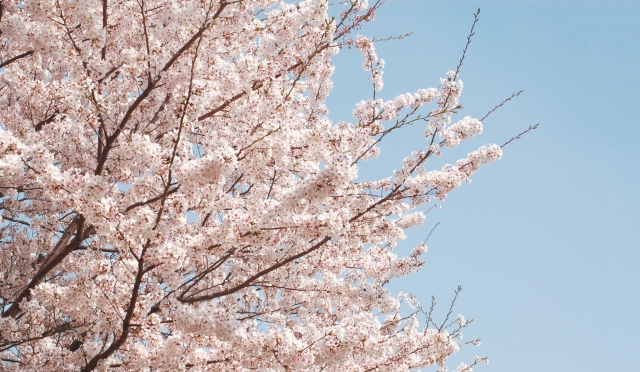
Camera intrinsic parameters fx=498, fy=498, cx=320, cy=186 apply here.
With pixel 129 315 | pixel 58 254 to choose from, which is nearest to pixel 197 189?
pixel 129 315

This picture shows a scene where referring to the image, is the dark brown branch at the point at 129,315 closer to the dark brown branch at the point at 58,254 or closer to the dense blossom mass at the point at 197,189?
the dense blossom mass at the point at 197,189

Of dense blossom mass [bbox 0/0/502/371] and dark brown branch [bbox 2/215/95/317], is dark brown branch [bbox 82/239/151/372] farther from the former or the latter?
dark brown branch [bbox 2/215/95/317]

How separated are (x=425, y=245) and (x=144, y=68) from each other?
5.16 metres

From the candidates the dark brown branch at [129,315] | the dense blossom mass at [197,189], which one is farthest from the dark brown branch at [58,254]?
the dark brown branch at [129,315]

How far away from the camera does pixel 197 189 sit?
5316 mm

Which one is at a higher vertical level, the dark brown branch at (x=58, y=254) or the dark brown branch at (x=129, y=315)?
the dark brown branch at (x=58, y=254)

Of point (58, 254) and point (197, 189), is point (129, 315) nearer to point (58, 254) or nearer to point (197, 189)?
point (197, 189)

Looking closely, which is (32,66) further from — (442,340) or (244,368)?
(442,340)

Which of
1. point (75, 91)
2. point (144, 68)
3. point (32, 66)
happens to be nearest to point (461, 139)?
point (144, 68)

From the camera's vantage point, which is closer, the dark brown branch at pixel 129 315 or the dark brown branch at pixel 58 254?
the dark brown branch at pixel 129 315

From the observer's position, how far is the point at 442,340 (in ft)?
24.1

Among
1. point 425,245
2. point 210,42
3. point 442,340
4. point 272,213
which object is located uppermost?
point 210,42

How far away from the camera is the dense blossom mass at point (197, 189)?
17.3 ft

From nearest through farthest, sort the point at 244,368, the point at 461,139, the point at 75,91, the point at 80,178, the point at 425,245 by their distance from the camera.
Answer: the point at 80,178 → the point at 75,91 → the point at 244,368 → the point at 461,139 → the point at 425,245
